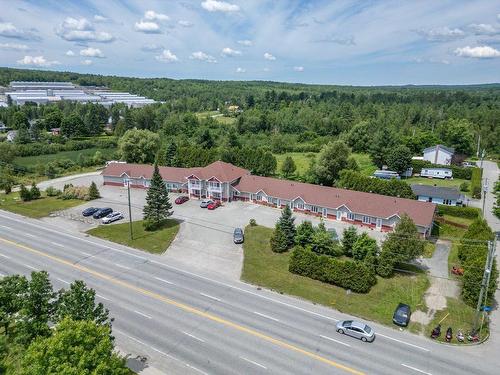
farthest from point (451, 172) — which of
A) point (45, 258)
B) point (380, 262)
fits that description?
point (45, 258)

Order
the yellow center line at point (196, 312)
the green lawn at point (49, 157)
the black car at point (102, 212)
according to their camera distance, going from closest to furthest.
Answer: the yellow center line at point (196, 312), the black car at point (102, 212), the green lawn at point (49, 157)

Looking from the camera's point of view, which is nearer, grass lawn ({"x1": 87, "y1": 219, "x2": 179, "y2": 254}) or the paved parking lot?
the paved parking lot

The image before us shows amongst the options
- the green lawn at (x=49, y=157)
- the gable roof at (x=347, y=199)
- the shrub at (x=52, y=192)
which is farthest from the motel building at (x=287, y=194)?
the green lawn at (x=49, y=157)

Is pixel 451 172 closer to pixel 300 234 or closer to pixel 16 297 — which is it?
pixel 300 234

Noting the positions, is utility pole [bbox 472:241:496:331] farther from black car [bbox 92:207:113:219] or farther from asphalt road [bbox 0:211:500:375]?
black car [bbox 92:207:113:219]

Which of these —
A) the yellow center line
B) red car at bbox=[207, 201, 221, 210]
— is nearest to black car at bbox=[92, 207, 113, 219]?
the yellow center line

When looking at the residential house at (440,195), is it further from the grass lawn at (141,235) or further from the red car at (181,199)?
the grass lawn at (141,235)
